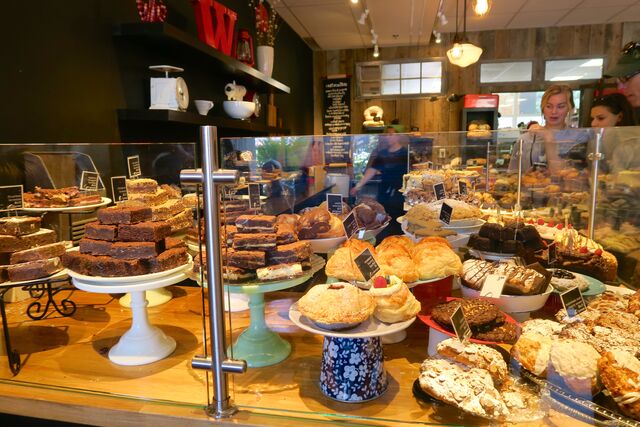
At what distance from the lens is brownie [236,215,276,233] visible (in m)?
1.22

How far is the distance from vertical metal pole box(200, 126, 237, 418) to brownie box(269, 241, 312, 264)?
0.33 m

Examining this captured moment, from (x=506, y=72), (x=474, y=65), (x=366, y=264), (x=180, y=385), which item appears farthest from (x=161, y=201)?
(x=506, y=72)

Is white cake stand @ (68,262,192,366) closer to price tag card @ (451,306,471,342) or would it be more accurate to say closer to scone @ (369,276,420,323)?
scone @ (369,276,420,323)

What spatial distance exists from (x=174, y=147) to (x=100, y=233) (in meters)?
0.65

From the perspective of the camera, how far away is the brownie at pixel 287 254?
3.93ft

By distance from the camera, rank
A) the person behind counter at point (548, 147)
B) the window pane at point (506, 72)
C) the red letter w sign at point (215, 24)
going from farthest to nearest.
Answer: the window pane at point (506, 72), the red letter w sign at point (215, 24), the person behind counter at point (548, 147)

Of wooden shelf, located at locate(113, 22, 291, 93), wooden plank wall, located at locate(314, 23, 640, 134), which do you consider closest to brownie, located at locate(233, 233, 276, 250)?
wooden shelf, located at locate(113, 22, 291, 93)

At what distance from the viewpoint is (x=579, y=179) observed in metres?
1.68

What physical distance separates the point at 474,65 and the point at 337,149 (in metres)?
6.41

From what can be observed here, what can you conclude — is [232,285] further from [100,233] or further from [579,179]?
[579,179]

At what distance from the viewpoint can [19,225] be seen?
1.33 meters

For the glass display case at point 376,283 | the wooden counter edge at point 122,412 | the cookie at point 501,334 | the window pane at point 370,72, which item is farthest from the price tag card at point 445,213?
the window pane at point 370,72

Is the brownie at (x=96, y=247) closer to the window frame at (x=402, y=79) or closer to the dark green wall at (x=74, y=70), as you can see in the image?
the dark green wall at (x=74, y=70)

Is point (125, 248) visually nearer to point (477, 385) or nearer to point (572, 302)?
point (477, 385)
